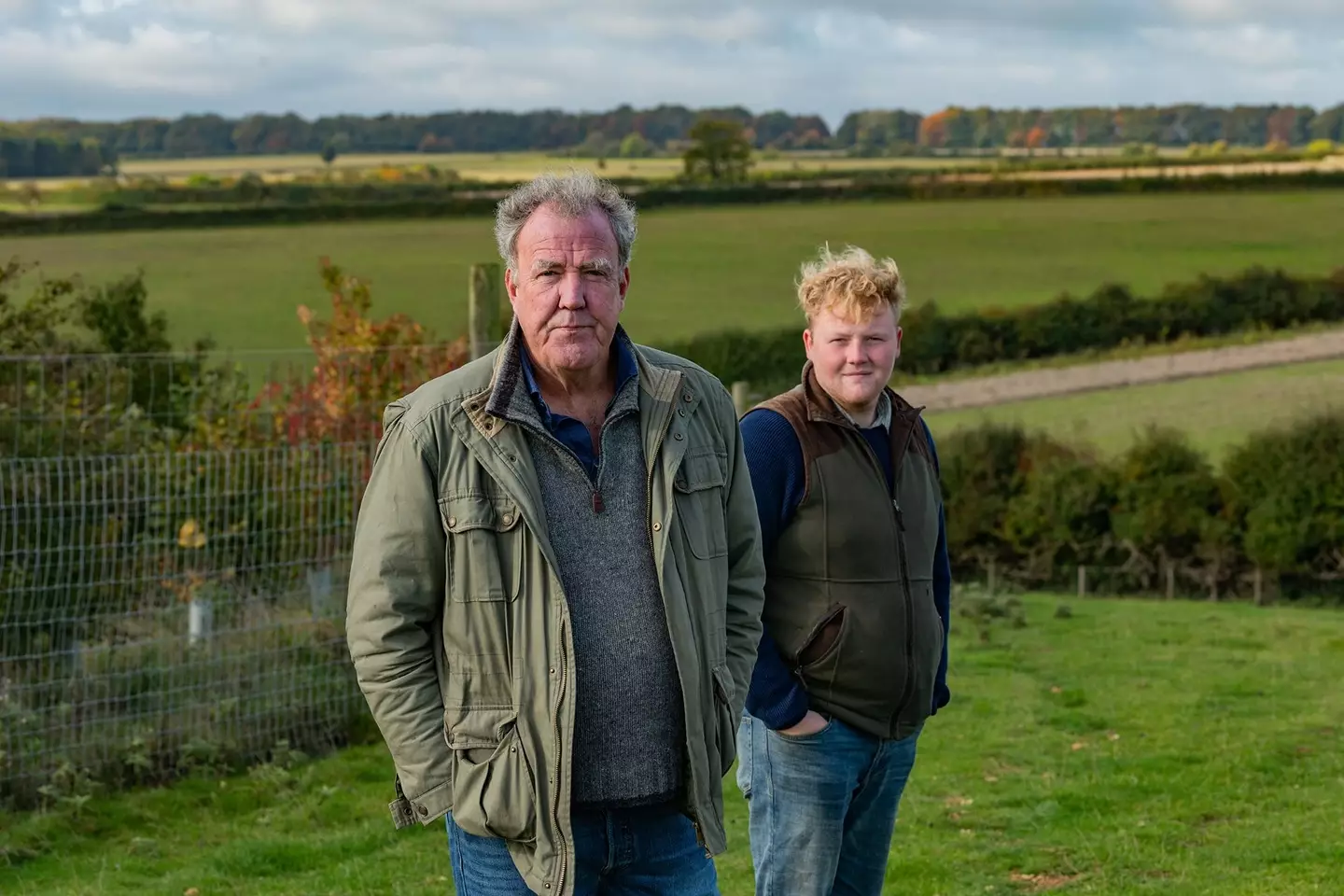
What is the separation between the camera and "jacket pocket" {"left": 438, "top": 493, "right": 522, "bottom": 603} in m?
2.72

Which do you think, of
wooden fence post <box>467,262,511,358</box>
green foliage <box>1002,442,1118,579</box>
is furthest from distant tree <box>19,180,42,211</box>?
wooden fence post <box>467,262,511,358</box>

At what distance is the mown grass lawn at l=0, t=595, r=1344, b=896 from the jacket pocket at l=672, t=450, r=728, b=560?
328cm

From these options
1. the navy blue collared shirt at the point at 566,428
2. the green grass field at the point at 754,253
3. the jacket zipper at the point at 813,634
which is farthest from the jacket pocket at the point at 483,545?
the green grass field at the point at 754,253

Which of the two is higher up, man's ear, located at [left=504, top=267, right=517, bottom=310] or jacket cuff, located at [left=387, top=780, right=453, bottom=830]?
man's ear, located at [left=504, top=267, right=517, bottom=310]

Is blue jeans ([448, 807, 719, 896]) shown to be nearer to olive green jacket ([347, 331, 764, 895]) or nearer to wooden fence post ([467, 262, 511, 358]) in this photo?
olive green jacket ([347, 331, 764, 895])

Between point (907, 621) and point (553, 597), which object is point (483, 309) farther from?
point (553, 597)

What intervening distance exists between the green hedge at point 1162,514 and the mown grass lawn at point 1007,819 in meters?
19.9

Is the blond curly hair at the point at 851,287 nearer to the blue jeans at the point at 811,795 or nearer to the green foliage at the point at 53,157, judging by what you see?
the blue jeans at the point at 811,795

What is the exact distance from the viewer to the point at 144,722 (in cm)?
731

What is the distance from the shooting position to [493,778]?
274cm

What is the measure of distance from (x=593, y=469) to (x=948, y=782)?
17.8 feet

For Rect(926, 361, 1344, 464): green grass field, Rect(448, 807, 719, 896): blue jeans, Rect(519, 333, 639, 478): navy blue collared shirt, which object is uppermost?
Rect(519, 333, 639, 478): navy blue collared shirt

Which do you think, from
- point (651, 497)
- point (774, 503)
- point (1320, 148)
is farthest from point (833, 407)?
point (1320, 148)

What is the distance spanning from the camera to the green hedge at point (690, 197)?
122 feet
